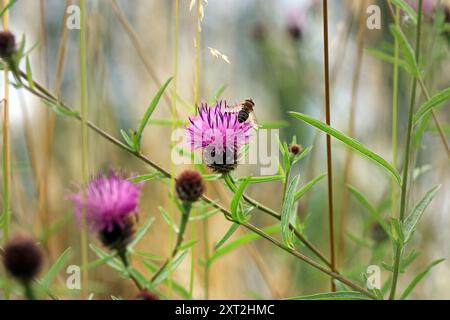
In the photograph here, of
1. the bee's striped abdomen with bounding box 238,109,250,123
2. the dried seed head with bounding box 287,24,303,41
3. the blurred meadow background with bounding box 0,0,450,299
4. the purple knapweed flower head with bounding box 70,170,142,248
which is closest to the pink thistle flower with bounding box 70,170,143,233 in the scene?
the purple knapweed flower head with bounding box 70,170,142,248

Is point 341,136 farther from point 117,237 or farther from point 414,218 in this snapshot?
point 117,237

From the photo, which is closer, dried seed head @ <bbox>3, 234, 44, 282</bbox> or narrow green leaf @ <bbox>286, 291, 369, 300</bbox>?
dried seed head @ <bbox>3, 234, 44, 282</bbox>

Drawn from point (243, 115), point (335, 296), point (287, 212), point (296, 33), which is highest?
point (296, 33)

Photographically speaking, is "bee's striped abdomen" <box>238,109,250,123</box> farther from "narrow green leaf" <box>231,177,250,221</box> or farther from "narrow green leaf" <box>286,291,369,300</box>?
"narrow green leaf" <box>286,291,369,300</box>

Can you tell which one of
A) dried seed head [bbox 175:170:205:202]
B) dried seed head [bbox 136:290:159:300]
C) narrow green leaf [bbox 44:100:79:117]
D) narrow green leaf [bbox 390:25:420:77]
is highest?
narrow green leaf [bbox 390:25:420:77]

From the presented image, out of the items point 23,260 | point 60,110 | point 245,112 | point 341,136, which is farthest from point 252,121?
point 23,260

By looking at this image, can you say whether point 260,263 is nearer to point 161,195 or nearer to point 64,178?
point 161,195

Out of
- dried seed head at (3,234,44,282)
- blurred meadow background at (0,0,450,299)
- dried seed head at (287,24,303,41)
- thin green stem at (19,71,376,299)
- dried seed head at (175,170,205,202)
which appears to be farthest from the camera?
dried seed head at (287,24,303,41)

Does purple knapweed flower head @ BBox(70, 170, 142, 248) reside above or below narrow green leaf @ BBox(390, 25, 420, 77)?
below
